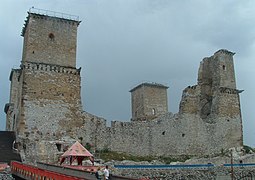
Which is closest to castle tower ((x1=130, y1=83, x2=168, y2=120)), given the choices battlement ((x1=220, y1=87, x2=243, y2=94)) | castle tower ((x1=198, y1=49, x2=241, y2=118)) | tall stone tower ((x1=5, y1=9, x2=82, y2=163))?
castle tower ((x1=198, y1=49, x2=241, y2=118))

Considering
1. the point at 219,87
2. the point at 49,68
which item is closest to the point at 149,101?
the point at 219,87

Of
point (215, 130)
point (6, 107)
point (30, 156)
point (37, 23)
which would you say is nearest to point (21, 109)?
point (30, 156)

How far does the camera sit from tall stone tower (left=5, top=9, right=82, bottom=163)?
2506cm

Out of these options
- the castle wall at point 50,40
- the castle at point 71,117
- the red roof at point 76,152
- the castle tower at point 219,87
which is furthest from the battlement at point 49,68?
the castle tower at point 219,87

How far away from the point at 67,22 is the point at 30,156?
464 inches

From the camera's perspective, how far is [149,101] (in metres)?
42.8

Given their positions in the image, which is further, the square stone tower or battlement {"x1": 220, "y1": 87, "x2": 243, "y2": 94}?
battlement {"x1": 220, "y1": 87, "x2": 243, "y2": 94}

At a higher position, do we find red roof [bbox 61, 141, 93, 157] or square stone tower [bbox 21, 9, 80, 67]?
square stone tower [bbox 21, 9, 80, 67]

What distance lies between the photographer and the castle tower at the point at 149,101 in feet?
139

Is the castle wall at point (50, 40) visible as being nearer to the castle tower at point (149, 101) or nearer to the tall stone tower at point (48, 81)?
the tall stone tower at point (48, 81)

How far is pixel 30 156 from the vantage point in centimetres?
2262

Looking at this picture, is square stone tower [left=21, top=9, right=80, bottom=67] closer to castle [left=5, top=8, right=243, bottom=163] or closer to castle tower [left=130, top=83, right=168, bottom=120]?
castle [left=5, top=8, right=243, bottom=163]

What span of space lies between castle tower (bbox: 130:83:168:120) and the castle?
8564 mm

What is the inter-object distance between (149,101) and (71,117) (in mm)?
17917
